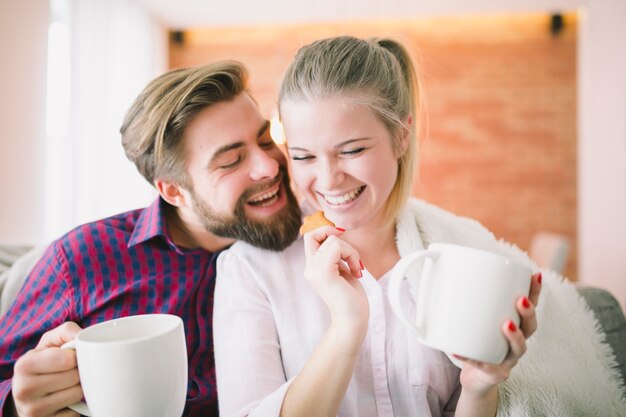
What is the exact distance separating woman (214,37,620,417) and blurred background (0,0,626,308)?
109 inches

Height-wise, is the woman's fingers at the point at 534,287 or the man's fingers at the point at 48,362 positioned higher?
the woman's fingers at the point at 534,287

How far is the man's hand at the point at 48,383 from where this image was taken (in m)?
0.76

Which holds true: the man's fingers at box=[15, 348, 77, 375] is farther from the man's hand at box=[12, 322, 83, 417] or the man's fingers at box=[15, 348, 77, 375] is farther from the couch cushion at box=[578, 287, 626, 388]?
the couch cushion at box=[578, 287, 626, 388]

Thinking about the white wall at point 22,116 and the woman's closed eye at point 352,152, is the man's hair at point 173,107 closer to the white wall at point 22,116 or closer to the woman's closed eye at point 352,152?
the woman's closed eye at point 352,152

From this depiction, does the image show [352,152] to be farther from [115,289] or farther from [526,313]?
[115,289]

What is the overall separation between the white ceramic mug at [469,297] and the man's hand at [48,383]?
50cm

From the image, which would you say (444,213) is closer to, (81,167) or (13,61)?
(13,61)

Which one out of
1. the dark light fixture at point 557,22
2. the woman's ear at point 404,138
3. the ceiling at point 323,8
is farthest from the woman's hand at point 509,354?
the dark light fixture at point 557,22

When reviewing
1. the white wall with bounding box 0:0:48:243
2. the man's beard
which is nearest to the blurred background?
the white wall with bounding box 0:0:48:243

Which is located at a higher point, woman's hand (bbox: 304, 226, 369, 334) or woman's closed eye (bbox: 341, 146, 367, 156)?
woman's closed eye (bbox: 341, 146, 367, 156)

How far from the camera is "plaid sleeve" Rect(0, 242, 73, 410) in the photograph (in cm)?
120

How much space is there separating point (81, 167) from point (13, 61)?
1098 mm

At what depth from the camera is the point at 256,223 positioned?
1257mm

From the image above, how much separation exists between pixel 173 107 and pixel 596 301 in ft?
4.12
